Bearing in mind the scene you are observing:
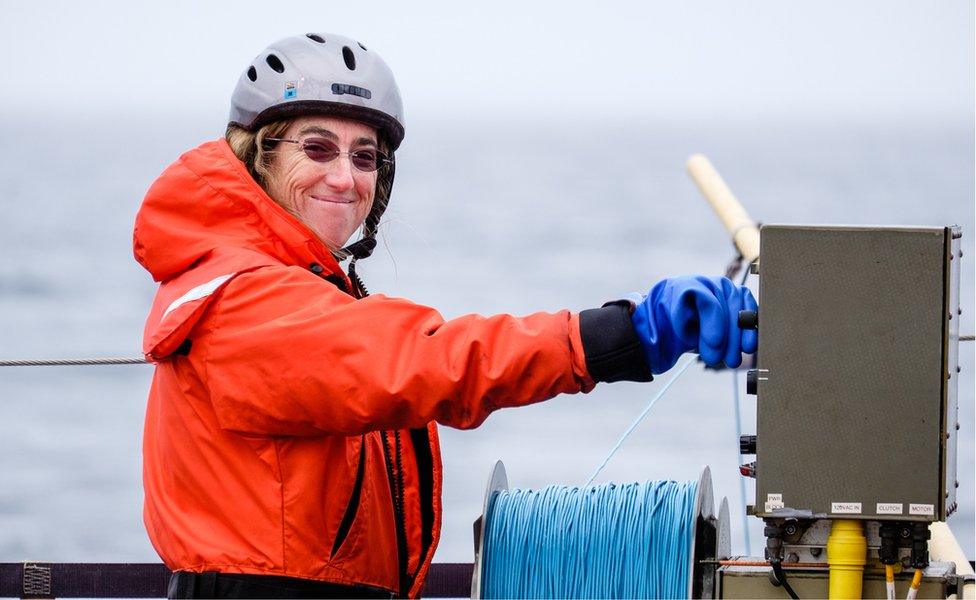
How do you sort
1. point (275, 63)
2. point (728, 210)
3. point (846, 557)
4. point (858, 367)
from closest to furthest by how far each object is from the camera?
point (858, 367) → point (846, 557) → point (275, 63) → point (728, 210)

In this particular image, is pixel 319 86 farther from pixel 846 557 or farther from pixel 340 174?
pixel 846 557

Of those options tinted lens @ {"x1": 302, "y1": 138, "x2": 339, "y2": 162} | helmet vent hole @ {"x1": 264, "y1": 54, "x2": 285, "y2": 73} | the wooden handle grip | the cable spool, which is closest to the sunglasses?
tinted lens @ {"x1": 302, "y1": 138, "x2": 339, "y2": 162}

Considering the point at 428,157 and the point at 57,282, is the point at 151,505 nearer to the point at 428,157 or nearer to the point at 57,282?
the point at 57,282

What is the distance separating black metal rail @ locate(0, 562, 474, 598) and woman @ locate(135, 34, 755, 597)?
60.5 inches

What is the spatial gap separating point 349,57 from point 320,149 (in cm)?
26

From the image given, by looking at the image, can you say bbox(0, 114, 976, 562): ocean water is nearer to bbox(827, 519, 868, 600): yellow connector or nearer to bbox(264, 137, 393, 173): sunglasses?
bbox(264, 137, 393, 173): sunglasses

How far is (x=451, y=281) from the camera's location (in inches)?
979

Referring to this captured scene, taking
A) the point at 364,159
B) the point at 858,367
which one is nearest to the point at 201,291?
the point at 364,159

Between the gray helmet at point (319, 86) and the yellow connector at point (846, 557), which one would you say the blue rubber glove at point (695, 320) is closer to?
the yellow connector at point (846, 557)

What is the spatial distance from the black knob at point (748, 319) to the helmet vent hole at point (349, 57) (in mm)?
1062

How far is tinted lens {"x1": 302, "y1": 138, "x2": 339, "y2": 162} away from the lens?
3.25 meters

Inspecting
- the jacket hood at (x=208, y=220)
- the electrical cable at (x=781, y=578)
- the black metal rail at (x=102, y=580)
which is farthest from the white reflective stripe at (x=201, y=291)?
the black metal rail at (x=102, y=580)

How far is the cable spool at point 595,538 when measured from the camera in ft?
10.9

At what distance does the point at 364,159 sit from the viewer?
10.9ft
